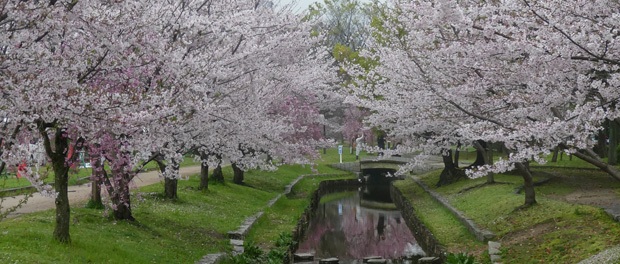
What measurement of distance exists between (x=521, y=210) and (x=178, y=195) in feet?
36.9

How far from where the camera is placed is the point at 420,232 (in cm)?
2178

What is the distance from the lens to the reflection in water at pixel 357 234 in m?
20.4

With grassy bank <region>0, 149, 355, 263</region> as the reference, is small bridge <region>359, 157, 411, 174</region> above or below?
above

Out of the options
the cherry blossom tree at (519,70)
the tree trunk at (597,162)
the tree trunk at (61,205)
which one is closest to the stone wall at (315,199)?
the cherry blossom tree at (519,70)

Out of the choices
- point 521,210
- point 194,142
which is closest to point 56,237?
point 194,142

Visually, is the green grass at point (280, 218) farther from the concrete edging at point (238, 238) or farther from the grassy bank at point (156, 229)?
the concrete edging at point (238, 238)

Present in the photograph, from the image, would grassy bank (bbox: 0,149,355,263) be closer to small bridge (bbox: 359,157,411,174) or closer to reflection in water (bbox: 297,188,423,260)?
reflection in water (bbox: 297,188,423,260)

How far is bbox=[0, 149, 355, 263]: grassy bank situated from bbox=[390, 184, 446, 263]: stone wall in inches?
174

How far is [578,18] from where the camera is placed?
9.77m

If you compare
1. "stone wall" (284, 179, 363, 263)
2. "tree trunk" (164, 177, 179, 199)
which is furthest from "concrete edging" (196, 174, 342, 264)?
"tree trunk" (164, 177, 179, 199)

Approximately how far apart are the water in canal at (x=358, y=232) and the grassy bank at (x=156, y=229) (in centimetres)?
127

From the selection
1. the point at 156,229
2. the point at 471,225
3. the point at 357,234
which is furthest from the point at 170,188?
the point at 471,225

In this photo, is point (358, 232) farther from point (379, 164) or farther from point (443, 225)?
point (379, 164)

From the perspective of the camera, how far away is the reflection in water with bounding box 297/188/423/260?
20.4m
